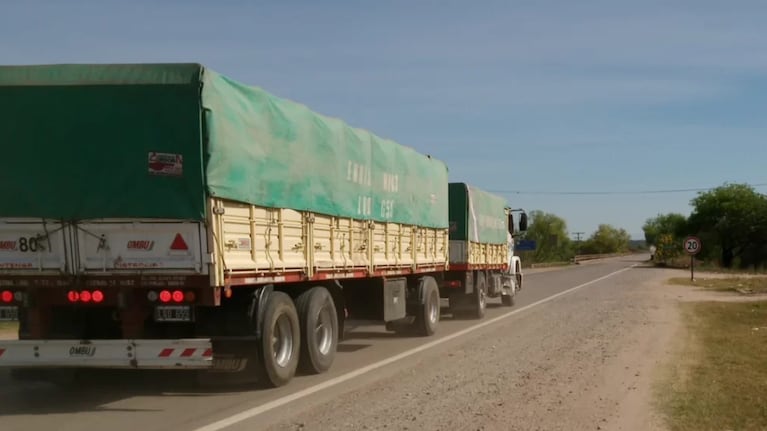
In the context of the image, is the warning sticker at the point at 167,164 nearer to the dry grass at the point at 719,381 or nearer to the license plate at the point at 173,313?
the license plate at the point at 173,313

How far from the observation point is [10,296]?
28.6ft

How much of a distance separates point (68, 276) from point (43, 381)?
7.32ft

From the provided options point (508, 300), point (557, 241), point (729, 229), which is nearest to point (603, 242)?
point (557, 241)

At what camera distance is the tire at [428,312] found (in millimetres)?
15820

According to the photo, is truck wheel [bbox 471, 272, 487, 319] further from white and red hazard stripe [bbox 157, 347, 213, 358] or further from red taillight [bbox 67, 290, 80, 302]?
red taillight [bbox 67, 290, 80, 302]

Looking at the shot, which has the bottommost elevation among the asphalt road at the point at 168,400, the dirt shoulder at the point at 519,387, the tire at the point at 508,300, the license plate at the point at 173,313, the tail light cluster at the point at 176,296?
the tire at the point at 508,300

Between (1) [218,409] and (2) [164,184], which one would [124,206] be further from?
(1) [218,409]

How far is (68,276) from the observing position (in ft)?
27.8

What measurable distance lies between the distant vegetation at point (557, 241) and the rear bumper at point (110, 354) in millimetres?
34124

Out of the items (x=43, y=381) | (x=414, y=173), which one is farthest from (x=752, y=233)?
(x=43, y=381)

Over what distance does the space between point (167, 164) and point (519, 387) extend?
4.66 meters

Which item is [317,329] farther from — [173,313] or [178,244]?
[178,244]

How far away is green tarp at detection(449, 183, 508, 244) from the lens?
19703 millimetres

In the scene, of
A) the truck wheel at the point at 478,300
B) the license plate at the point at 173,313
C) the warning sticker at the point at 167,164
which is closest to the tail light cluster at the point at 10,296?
the license plate at the point at 173,313
